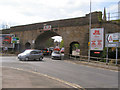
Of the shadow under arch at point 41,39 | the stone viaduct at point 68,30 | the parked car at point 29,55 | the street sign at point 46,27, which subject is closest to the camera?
the parked car at point 29,55

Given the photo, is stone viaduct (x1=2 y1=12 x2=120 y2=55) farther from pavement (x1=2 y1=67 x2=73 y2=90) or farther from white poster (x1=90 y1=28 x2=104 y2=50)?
pavement (x1=2 y1=67 x2=73 y2=90)

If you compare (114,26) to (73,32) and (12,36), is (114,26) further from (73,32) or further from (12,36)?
(12,36)

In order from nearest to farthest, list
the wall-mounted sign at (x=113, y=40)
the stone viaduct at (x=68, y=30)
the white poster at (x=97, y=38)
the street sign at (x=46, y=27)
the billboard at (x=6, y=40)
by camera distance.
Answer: the wall-mounted sign at (x=113, y=40)
the white poster at (x=97, y=38)
the stone viaduct at (x=68, y=30)
the street sign at (x=46, y=27)
the billboard at (x=6, y=40)

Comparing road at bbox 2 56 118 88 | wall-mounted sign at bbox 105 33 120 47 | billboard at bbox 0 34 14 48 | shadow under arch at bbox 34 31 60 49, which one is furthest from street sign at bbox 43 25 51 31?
road at bbox 2 56 118 88

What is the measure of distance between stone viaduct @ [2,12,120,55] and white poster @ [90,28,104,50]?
1.43 m

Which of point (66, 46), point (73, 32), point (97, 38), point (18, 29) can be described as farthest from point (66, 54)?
point (18, 29)

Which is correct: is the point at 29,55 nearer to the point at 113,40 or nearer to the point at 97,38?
the point at 97,38

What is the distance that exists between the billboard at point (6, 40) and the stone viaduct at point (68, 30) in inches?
101

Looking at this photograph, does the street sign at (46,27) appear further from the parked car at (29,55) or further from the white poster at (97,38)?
the white poster at (97,38)

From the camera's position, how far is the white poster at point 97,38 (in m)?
24.4

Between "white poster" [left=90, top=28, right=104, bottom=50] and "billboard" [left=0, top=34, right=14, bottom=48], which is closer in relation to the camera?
"white poster" [left=90, top=28, right=104, bottom=50]

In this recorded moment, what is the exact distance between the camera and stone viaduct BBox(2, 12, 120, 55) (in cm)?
2591

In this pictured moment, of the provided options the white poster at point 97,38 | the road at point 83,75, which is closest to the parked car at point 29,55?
the road at point 83,75

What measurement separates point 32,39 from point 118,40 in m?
22.0
